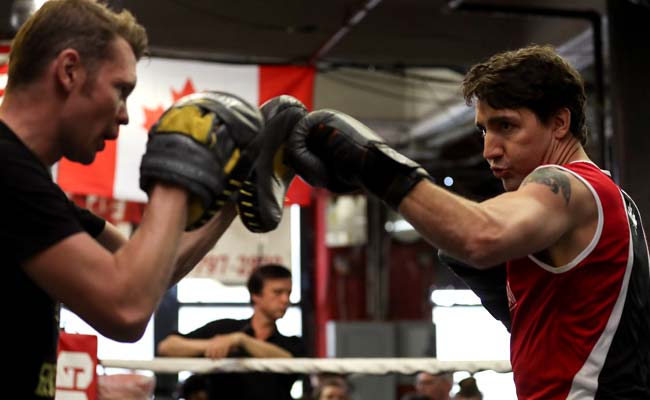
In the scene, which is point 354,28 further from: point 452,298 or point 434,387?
point 452,298

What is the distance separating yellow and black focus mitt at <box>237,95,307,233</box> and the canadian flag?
335 cm

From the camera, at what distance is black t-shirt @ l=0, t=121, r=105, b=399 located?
50.8 inches

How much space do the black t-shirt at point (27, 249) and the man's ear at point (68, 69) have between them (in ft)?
0.37

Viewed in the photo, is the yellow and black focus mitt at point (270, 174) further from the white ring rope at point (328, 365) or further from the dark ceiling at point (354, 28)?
the dark ceiling at point (354, 28)

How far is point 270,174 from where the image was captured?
1704 millimetres

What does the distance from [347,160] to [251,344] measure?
2.59 m

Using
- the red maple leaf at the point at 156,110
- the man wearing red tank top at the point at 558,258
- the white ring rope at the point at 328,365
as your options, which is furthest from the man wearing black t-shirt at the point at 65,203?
the red maple leaf at the point at 156,110

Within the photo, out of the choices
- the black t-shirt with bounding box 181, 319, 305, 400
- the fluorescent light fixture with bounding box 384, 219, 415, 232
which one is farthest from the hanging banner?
the fluorescent light fixture with bounding box 384, 219, 415, 232

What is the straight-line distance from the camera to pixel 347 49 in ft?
22.1

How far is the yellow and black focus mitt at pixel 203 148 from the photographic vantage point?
4.49 ft

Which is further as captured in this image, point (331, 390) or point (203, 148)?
point (331, 390)

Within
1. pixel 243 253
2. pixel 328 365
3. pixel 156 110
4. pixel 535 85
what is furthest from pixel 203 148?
pixel 243 253

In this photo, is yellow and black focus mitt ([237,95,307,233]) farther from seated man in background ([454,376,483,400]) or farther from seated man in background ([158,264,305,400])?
seated man in background ([454,376,483,400])

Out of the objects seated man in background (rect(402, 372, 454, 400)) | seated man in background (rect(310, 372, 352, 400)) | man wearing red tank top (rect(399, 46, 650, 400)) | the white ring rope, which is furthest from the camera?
seated man in background (rect(402, 372, 454, 400))
